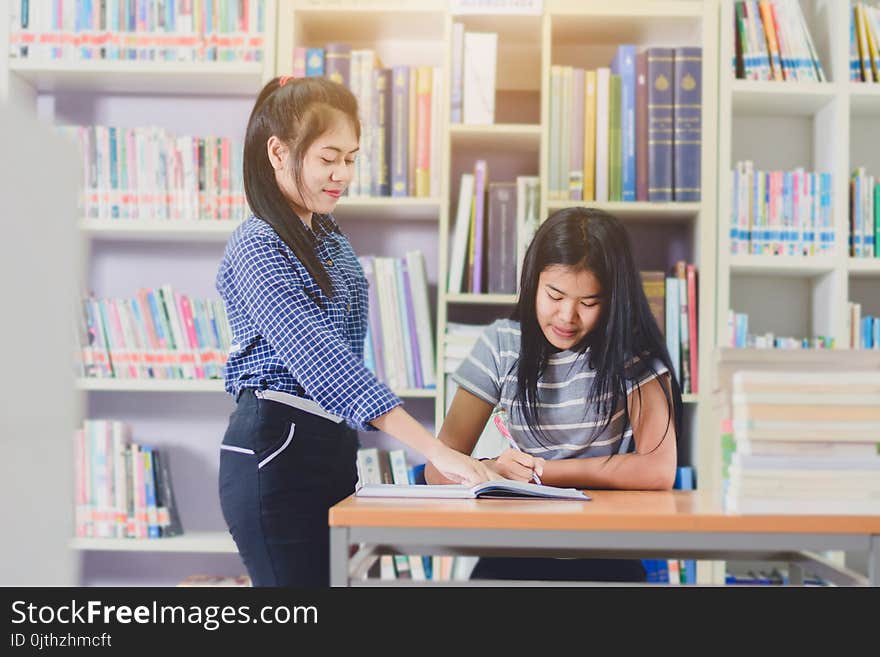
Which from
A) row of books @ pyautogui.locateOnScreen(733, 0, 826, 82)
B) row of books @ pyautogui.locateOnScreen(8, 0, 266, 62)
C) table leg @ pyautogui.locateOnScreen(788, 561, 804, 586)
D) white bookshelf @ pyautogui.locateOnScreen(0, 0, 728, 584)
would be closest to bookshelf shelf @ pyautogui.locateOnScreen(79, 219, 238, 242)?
white bookshelf @ pyautogui.locateOnScreen(0, 0, 728, 584)

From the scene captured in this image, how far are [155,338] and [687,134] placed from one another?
53.9 inches

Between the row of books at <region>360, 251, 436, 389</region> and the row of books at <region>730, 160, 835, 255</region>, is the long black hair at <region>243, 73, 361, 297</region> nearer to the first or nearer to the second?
the row of books at <region>360, 251, 436, 389</region>

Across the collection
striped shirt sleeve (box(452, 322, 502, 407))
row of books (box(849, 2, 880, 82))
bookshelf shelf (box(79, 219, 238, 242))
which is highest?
row of books (box(849, 2, 880, 82))

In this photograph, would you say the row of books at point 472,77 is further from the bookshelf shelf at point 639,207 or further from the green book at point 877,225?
the green book at point 877,225

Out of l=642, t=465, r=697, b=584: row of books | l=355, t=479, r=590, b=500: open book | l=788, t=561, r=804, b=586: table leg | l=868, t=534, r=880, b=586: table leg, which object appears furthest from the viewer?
l=642, t=465, r=697, b=584: row of books

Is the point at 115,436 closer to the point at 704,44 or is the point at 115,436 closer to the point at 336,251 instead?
the point at 336,251

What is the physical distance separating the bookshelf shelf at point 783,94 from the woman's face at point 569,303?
963 millimetres

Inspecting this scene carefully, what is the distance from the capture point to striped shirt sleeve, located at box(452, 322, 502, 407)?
5.35 ft

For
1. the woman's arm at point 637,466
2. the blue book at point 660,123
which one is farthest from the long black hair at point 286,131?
the blue book at point 660,123

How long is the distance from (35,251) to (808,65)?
2.06 m

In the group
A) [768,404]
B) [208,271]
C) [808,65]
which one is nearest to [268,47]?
[208,271]

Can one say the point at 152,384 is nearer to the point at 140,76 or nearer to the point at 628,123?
the point at 140,76

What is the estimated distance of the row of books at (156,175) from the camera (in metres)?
2.31
